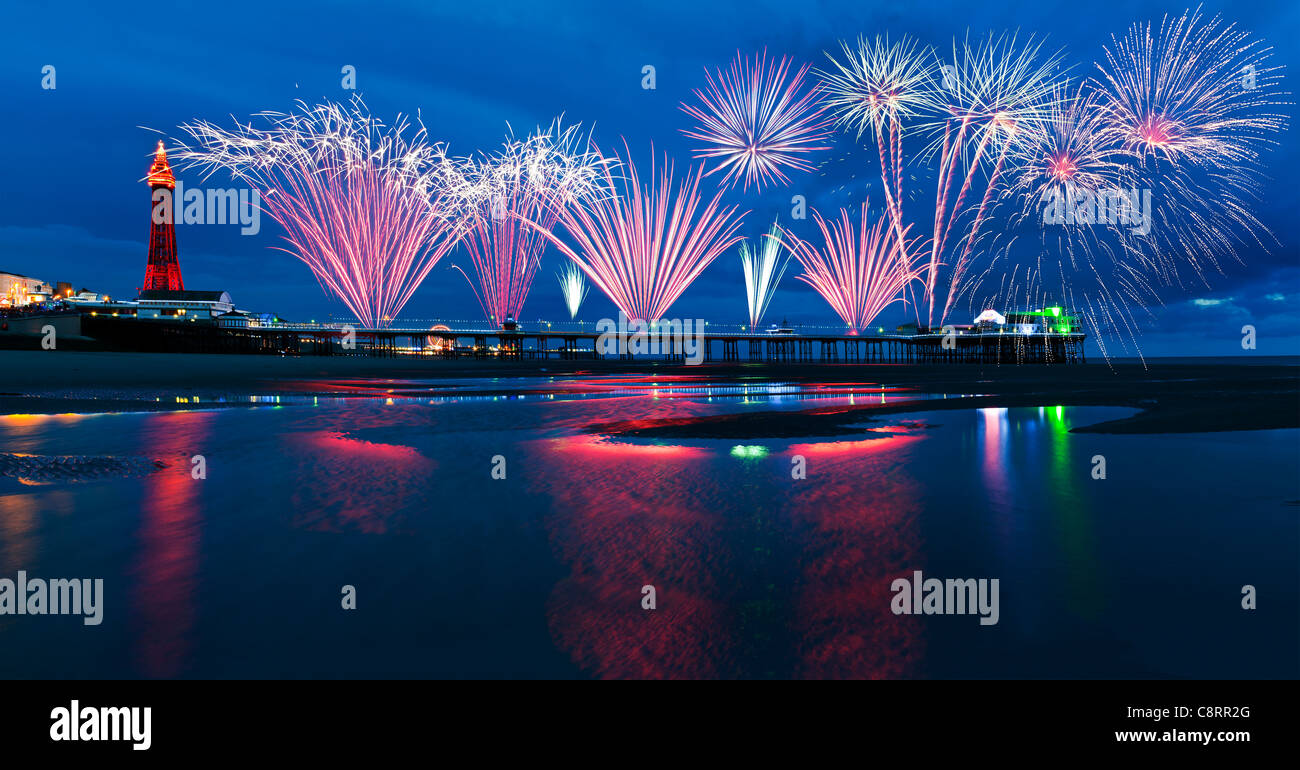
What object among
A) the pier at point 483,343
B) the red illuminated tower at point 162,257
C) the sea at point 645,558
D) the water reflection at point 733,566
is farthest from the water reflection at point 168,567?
the red illuminated tower at point 162,257

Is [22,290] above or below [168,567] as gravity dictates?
above

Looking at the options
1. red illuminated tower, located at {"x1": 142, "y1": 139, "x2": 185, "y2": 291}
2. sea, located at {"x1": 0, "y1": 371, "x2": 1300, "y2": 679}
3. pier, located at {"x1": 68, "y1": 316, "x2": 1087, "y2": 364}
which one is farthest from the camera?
red illuminated tower, located at {"x1": 142, "y1": 139, "x2": 185, "y2": 291}

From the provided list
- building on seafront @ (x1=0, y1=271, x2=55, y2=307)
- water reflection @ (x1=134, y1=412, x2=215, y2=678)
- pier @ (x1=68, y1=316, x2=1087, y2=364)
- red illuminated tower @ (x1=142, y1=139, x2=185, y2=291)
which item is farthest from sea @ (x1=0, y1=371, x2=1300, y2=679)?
building on seafront @ (x1=0, y1=271, x2=55, y2=307)

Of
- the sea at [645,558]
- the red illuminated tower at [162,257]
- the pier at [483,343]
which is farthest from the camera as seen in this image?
the red illuminated tower at [162,257]

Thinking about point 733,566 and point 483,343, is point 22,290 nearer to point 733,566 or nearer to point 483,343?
point 483,343

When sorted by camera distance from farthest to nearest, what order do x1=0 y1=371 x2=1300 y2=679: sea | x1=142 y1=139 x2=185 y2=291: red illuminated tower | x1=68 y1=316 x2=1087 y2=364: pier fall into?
x1=142 y1=139 x2=185 y2=291: red illuminated tower
x1=68 y1=316 x2=1087 y2=364: pier
x1=0 y1=371 x2=1300 y2=679: sea

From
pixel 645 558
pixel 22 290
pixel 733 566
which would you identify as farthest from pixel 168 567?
pixel 22 290

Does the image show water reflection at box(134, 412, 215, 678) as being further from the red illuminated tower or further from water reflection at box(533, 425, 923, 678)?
the red illuminated tower

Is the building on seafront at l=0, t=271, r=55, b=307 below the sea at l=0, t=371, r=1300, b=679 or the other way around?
the other way around

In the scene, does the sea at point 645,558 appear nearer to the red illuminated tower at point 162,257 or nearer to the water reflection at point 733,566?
the water reflection at point 733,566

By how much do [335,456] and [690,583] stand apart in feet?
24.9

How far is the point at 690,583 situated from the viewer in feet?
15.9

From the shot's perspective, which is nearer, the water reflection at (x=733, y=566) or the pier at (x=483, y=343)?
the water reflection at (x=733, y=566)
